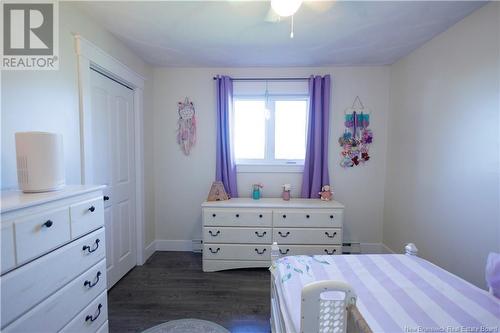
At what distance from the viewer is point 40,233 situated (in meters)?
1.00

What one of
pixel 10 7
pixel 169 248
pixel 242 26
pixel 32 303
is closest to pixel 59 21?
pixel 10 7

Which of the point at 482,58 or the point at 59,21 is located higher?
the point at 59,21

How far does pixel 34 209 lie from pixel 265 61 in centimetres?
253

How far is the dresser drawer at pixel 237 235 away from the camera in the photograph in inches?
101

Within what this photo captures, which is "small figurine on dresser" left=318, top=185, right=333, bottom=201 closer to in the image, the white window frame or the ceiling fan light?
the white window frame

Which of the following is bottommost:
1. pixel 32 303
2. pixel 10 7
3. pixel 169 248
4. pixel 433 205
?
pixel 169 248

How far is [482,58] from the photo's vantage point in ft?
5.49

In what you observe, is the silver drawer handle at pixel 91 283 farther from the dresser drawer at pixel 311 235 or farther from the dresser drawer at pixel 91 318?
the dresser drawer at pixel 311 235

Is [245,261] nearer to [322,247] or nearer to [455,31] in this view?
[322,247]

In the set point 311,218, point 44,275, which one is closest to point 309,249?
point 311,218

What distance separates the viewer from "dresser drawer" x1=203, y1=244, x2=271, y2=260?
2.58m

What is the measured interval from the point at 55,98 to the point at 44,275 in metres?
1.19

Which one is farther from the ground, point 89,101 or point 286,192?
point 89,101

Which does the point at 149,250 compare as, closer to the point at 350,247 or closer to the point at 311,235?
the point at 311,235
